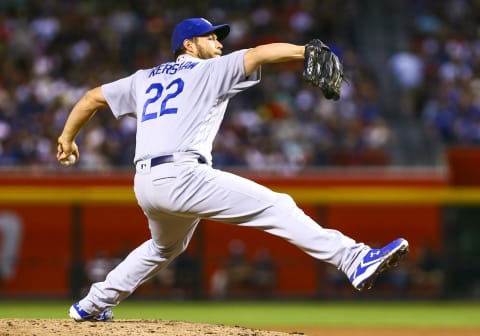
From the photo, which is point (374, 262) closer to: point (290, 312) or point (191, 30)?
point (191, 30)

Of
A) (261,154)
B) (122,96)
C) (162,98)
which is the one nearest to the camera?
(162,98)

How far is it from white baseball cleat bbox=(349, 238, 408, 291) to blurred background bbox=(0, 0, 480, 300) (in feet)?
22.4

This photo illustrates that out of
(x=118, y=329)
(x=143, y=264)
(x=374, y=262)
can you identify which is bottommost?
(x=118, y=329)

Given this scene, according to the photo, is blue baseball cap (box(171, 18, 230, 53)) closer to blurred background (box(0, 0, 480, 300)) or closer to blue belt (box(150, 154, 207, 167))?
blue belt (box(150, 154, 207, 167))

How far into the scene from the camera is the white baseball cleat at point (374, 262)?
509 centimetres

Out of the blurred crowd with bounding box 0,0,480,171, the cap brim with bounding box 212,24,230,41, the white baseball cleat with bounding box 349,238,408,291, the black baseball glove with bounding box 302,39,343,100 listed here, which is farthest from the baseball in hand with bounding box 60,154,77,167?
the blurred crowd with bounding box 0,0,480,171

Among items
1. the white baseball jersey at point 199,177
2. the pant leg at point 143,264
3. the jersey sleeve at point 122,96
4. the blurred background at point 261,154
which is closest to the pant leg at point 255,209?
the white baseball jersey at point 199,177

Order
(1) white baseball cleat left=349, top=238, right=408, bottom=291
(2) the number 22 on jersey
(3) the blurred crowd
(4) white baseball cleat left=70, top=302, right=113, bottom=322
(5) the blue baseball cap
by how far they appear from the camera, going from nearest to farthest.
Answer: (1) white baseball cleat left=349, top=238, right=408, bottom=291 < (2) the number 22 on jersey < (5) the blue baseball cap < (4) white baseball cleat left=70, top=302, right=113, bottom=322 < (3) the blurred crowd

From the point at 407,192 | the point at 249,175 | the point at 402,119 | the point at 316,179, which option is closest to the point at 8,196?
the point at 249,175

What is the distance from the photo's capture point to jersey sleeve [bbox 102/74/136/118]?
19.3ft

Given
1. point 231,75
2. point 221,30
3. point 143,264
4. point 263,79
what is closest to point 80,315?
point 143,264

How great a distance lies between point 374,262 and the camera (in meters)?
5.09

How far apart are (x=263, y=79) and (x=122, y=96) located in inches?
354

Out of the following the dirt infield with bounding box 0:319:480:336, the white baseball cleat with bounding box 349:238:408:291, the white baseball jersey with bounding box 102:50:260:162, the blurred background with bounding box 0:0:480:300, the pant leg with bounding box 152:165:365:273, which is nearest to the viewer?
the white baseball cleat with bounding box 349:238:408:291
